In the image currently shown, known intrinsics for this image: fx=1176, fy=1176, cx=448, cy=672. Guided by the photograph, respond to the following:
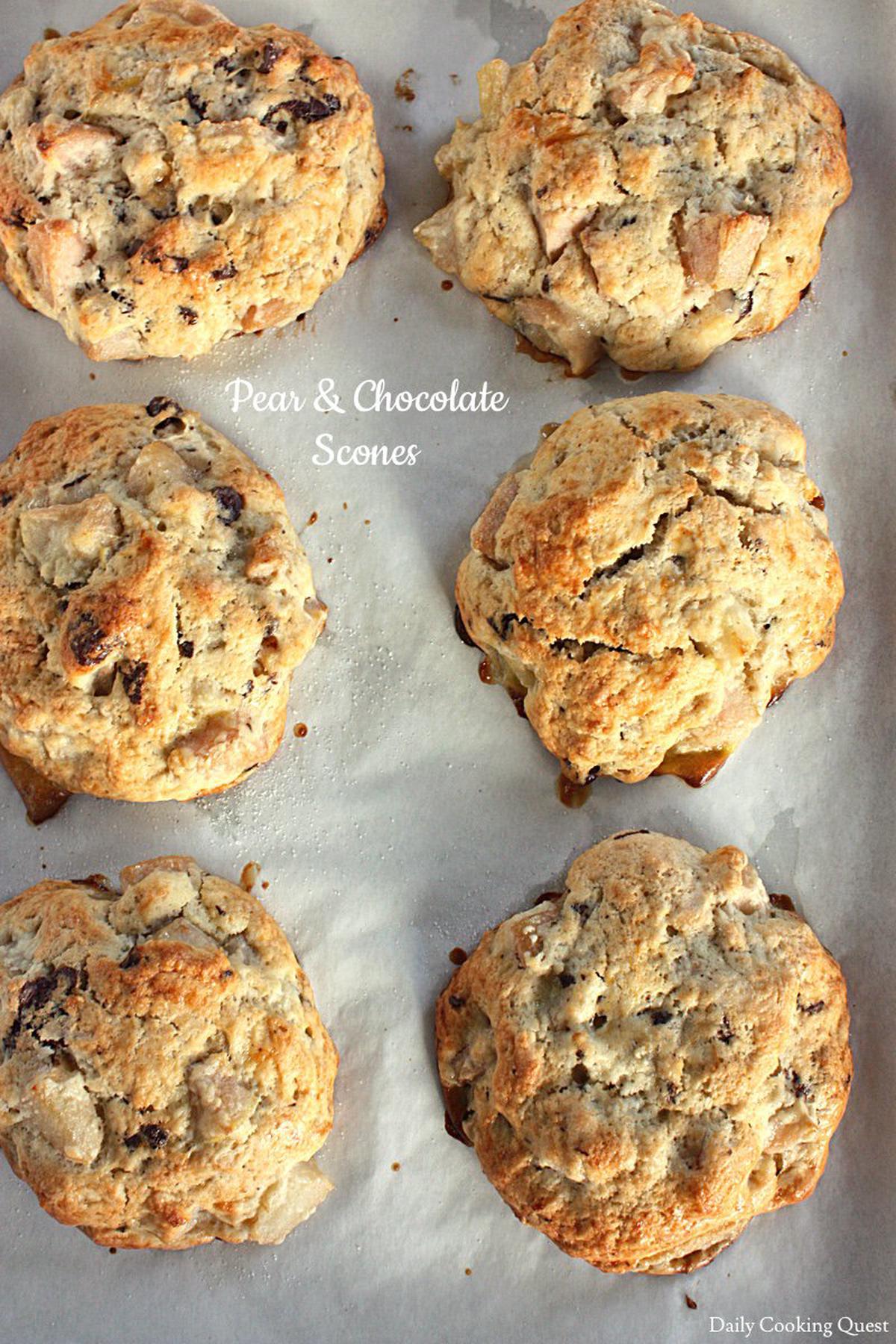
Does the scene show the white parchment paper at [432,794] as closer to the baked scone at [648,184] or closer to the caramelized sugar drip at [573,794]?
the caramelized sugar drip at [573,794]

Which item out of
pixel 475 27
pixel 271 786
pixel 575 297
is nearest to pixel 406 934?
pixel 271 786

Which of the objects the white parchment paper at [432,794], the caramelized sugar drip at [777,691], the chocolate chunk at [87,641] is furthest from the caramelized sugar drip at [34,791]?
the caramelized sugar drip at [777,691]

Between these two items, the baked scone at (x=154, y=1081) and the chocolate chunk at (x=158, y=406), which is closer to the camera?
the baked scone at (x=154, y=1081)

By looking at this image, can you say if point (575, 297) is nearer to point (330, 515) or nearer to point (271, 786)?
point (330, 515)

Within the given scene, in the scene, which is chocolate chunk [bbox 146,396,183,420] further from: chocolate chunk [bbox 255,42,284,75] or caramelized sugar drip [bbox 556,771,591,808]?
caramelized sugar drip [bbox 556,771,591,808]

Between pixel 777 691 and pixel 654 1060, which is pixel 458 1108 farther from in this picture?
pixel 777 691

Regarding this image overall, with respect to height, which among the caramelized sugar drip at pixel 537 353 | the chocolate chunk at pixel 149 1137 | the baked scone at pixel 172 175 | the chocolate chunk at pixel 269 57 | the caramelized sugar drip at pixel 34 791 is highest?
the chocolate chunk at pixel 269 57
